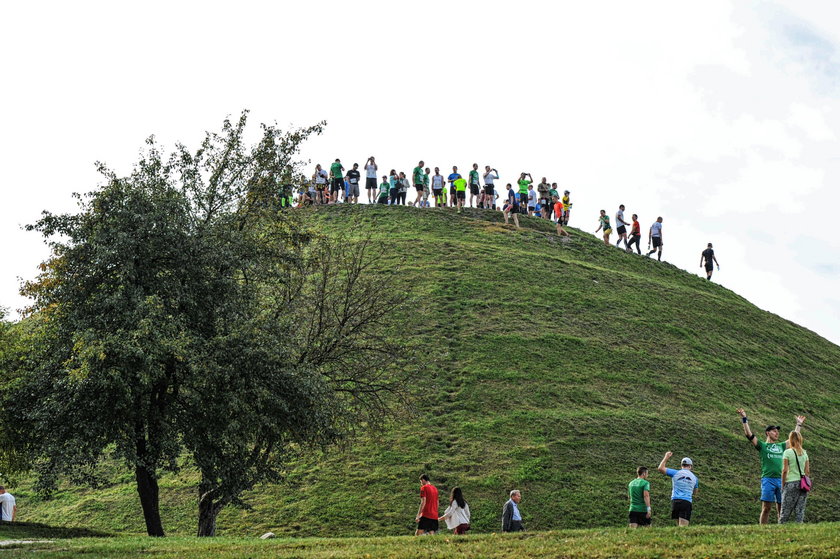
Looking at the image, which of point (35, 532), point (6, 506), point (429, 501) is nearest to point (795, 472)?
point (429, 501)

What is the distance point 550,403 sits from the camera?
35031mm

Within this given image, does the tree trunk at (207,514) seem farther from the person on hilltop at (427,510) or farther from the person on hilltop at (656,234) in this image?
the person on hilltop at (656,234)

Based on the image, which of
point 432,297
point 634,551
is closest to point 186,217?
point 634,551

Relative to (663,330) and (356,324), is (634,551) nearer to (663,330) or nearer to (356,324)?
(356,324)

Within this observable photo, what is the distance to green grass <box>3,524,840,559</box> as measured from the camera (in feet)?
49.3

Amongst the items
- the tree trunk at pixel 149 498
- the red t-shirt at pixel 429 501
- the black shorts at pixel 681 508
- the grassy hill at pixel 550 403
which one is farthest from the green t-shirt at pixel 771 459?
the tree trunk at pixel 149 498

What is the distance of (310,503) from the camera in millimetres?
28812

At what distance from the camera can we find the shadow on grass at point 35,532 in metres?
21.4

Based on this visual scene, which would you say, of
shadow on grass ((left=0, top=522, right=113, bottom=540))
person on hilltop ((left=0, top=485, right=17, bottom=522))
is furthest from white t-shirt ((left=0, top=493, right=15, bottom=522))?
shadow on grass ((left=0, top=522, right=113, bottom=540))

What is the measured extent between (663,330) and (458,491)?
27.0m

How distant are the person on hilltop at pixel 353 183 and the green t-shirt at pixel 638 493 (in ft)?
129

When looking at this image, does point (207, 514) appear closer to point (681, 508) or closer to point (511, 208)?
point (681, 508)

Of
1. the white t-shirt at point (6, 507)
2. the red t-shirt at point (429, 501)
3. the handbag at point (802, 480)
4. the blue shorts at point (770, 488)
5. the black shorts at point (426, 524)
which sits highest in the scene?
the handbag at point (802, 480)

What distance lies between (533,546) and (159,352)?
31.8 ft
